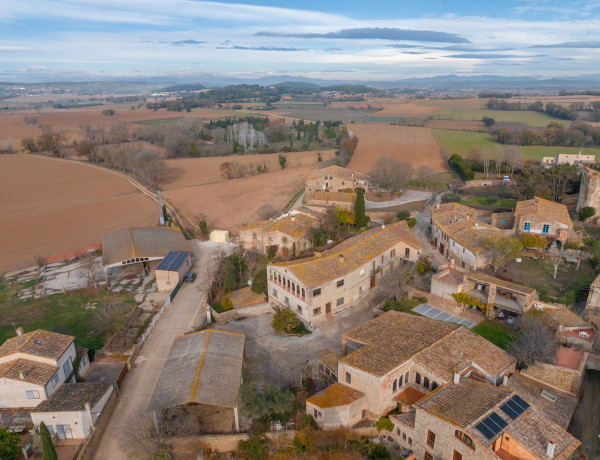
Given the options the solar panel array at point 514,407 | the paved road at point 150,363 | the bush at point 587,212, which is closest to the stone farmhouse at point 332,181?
the paved road at point 150,363

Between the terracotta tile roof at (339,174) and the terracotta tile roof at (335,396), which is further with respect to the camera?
the terracotta tile roof at (339,174)

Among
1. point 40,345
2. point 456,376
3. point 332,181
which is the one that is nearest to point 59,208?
point 332,181

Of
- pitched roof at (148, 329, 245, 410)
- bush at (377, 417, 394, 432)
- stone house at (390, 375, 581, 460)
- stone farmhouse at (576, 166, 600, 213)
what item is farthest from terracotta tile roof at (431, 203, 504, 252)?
pitched roof at (148, 329, 245, 410)

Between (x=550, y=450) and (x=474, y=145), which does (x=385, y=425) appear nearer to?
(x=550, y=450)

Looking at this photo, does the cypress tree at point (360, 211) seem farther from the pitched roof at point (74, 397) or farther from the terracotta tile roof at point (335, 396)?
the pitched roof at point (74, 397)

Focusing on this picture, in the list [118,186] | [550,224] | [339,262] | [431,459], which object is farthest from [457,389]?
[118,186]
